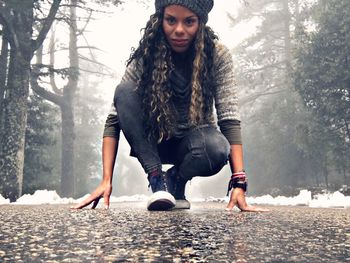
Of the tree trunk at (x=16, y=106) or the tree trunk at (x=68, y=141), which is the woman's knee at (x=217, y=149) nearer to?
the tree trunk at (x=16, y=106)

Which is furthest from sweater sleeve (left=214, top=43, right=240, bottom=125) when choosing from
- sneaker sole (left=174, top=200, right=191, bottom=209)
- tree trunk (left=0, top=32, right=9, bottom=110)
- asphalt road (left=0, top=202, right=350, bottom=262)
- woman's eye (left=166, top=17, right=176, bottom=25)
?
tree trunk (left=0, top=32, right=9, bottom=110)

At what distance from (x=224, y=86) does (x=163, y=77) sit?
49 cm

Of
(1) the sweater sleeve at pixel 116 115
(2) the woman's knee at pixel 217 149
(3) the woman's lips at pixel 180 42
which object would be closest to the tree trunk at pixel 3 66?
(1) the sweater sleeve at pixel 116 115

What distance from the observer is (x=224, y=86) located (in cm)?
332

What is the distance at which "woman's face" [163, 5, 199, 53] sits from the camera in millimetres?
3025

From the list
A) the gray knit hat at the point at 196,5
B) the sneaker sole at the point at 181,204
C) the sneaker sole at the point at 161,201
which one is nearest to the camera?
the sneaker sole at the point at 161,201

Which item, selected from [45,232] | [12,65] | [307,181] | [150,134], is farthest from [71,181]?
[45,232]

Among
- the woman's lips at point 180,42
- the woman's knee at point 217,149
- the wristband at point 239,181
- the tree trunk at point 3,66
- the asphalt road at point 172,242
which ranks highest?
the tree trunk at point 3,66

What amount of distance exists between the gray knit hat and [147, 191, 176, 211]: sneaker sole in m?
1.25

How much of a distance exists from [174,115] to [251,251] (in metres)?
2.02

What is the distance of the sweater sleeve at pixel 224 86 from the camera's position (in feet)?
10.7

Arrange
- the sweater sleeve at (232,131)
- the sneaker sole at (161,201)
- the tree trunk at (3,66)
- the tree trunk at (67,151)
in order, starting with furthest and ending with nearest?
the tree trunk at (67,151) → the tree trunk at (3,66) → the sweater sleeve at (232,131) → the sneaker sole at (161,201)

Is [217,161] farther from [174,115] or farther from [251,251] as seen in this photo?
[251,251]

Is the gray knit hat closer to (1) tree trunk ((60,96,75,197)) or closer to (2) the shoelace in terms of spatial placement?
(2) the shoelace
